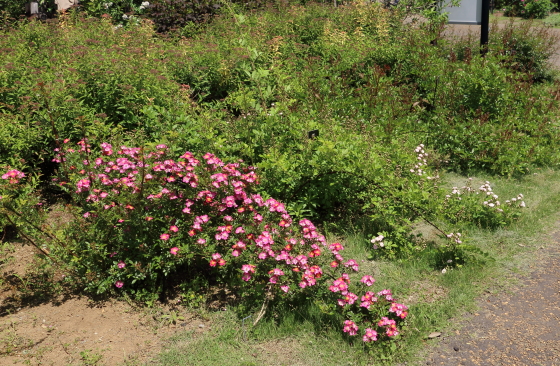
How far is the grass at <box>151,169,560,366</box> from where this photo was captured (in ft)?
11.1

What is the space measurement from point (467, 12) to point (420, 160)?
3.13 m

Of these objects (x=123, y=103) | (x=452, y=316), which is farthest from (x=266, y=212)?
(x=123, y=103)

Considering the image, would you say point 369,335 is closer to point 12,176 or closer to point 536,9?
point 12,176

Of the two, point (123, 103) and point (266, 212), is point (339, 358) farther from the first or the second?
point (123, 103)

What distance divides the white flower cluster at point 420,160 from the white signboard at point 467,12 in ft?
9.12

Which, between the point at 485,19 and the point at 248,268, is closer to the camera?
the point at 248,268

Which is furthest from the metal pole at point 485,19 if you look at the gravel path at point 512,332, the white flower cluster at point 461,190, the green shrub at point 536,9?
the green shrub at point 536,9

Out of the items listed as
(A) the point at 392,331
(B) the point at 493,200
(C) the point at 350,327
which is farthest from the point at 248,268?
(B) the point at 493,200

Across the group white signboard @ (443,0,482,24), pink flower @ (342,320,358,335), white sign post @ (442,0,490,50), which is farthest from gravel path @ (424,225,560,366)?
white signboard @ (443,0,482,24)

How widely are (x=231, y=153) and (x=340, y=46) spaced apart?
365cm

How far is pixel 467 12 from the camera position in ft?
24.6

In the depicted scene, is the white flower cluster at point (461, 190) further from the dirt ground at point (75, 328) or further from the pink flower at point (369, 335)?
the dirt ground at point (75, 328)

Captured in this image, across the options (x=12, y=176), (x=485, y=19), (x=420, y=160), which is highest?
(x=485, y=19)

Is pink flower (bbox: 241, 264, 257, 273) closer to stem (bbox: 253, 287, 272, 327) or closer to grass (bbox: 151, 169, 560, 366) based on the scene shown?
stem (bbox: 253, 287, 272, 327)
